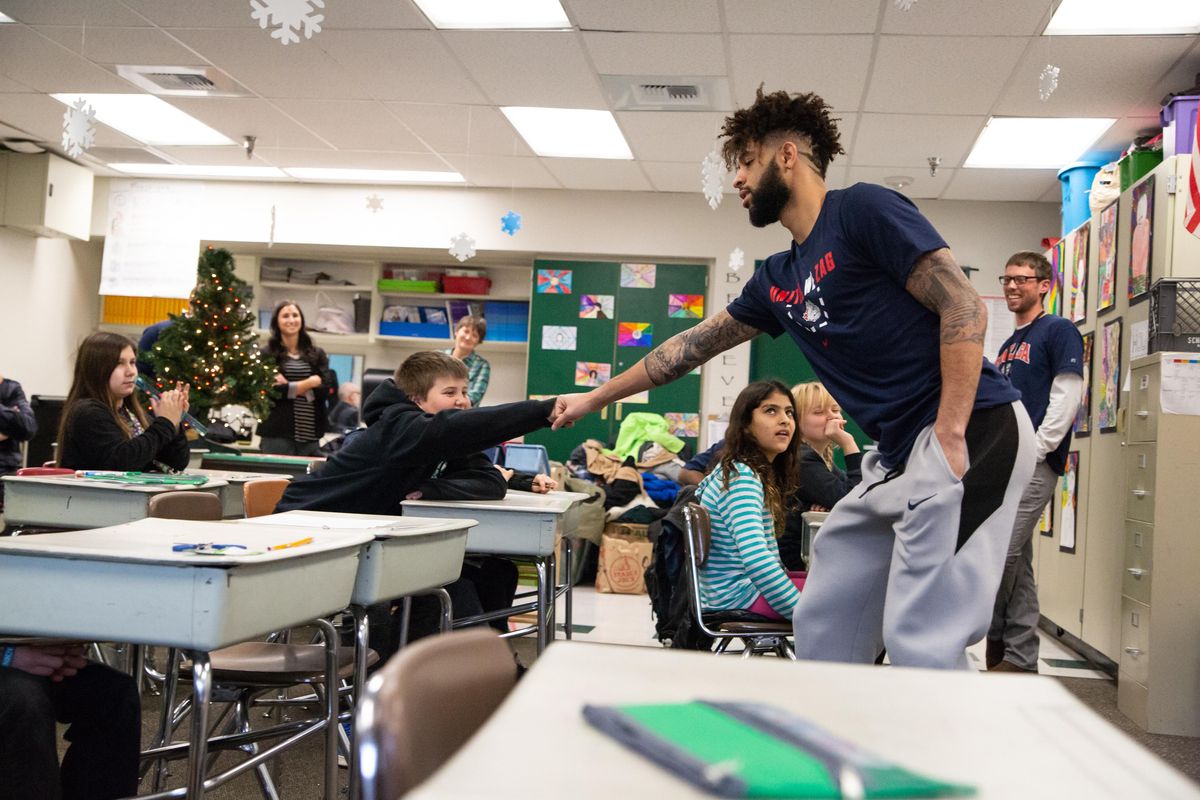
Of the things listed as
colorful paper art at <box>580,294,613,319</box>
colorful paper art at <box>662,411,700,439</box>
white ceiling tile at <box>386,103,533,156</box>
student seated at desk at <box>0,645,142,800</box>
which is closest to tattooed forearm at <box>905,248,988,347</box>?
student seated at desk at <box>0,645,142,800</box>

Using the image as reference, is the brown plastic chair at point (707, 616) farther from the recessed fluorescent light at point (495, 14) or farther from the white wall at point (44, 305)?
the white wall at point (44, 305)

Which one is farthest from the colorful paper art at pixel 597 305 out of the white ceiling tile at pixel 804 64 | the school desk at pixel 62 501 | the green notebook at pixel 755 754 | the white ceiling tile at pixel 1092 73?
the green notebook at pixel 755 754

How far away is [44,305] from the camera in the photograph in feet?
29.0

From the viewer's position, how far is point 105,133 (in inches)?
294

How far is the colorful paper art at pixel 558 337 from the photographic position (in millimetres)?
8500

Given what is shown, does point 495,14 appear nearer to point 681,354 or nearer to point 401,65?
point 401,65

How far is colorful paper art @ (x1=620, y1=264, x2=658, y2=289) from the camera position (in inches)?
334

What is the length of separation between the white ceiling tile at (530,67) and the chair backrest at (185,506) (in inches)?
123

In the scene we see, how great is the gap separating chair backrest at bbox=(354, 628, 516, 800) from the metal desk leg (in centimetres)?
65

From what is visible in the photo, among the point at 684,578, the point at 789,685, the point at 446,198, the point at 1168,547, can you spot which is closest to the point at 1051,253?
the point at 1168,547

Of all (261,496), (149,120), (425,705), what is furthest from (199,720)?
(149,120)

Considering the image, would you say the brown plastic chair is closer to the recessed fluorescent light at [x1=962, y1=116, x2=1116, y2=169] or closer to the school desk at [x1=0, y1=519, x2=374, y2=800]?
the school desk at [x1=0, y1=519, x2=374, y2=800]

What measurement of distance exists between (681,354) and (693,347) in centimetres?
3

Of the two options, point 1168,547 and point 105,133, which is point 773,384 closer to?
point 1168,547
